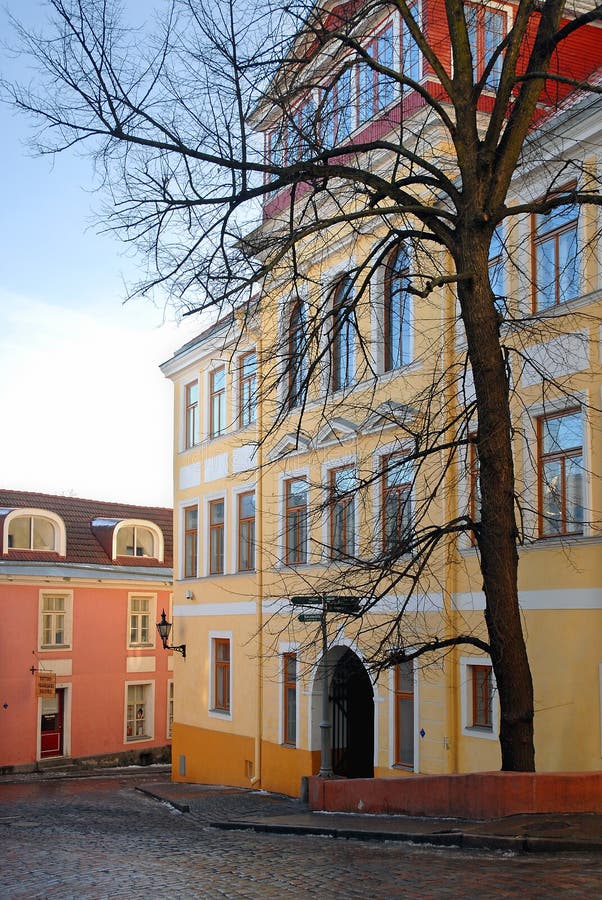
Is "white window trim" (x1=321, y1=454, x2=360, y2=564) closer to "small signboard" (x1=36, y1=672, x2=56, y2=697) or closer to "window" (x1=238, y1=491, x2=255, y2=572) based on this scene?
"window" (x1=238, y1=491, x2=255, y2=572)

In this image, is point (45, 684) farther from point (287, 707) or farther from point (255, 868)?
point (255, 868)

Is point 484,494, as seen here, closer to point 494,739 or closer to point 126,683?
point 494,739

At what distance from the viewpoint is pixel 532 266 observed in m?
15.7

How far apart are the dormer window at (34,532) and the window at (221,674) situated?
39.0ft

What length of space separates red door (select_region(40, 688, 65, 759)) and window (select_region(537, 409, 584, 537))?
24596 millimetres

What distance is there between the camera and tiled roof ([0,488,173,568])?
36969 millimetres

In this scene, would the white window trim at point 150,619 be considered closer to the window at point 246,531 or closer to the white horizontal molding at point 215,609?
the white horizontal molding at point 215,609

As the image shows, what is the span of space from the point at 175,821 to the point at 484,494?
33.3 ft

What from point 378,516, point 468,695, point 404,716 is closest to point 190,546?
point 404,716

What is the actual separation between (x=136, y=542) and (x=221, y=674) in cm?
1440

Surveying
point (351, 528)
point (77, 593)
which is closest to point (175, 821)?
point (351, 528)

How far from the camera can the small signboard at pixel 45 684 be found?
35.0 m

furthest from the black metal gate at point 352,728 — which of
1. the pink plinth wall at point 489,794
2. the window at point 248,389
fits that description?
the pink plinth wall at point 489,794

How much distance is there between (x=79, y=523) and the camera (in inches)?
1540
